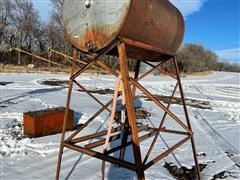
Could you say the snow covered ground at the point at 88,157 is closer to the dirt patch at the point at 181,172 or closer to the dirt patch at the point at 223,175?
the dirt patch at the point at 223,175

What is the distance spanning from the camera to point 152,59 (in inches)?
165

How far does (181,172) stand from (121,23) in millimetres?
3190

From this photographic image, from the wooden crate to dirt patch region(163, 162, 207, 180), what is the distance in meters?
2.71

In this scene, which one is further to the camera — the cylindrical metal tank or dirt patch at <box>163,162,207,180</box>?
dirt patch at <box>163,162,207,180</box>

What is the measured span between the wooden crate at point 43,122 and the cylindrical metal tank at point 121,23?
3.27 m

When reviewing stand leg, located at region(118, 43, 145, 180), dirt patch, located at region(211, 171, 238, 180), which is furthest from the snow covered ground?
stand leg, located at region(118, 43, 145, 180)

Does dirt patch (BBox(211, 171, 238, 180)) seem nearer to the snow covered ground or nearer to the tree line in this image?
the snow covered ground

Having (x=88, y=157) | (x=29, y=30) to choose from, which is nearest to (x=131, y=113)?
(x=88, y=157)

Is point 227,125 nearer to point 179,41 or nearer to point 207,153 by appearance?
point 207,153

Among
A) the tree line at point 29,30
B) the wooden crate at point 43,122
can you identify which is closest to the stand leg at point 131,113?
the wooden crate at point 43,122

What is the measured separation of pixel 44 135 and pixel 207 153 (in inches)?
140

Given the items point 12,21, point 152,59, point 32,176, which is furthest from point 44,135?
point 12,21

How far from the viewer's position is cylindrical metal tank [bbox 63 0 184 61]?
3035 mm

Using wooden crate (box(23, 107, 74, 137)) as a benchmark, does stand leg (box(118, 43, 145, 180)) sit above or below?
above
